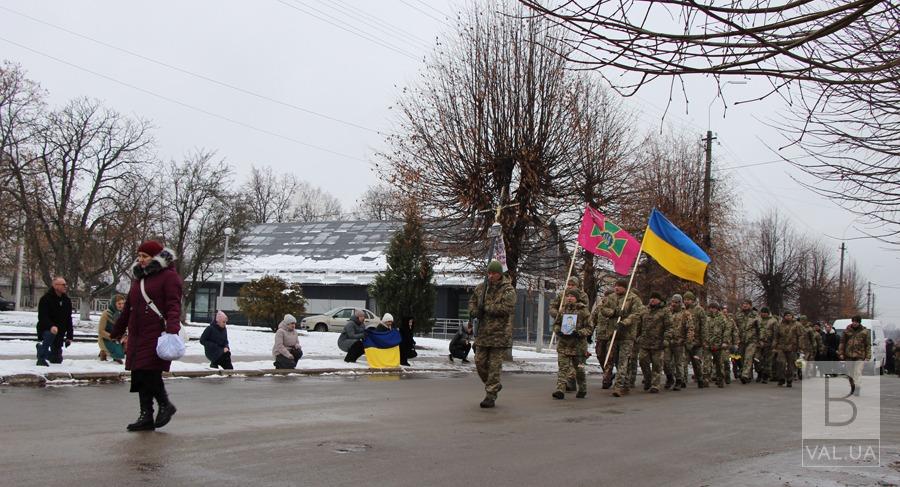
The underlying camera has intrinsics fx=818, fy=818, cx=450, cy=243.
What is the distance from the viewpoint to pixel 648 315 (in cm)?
1585

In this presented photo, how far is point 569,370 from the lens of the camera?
13.2 metres

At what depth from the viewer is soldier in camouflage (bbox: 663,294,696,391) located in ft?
56.0

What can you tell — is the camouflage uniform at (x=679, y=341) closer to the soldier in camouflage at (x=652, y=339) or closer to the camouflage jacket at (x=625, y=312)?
the soldier in camouflage at (x=652, y=339)

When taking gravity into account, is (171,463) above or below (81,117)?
below

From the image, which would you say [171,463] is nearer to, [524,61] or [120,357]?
[120,357]

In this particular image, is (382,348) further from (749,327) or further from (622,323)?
(749,327)

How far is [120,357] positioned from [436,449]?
31.8 feet

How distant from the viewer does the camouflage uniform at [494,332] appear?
1112 cm

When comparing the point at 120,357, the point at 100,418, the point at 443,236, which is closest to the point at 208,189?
the point at 443,236

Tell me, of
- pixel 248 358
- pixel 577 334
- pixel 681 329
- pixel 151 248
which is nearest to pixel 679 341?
pixel 681 329

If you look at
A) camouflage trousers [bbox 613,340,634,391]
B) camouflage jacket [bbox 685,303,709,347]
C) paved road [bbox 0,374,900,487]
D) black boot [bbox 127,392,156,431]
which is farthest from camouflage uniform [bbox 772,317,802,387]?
black boot [bbox 127,392,156,431]

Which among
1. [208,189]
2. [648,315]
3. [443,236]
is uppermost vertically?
[208,189]

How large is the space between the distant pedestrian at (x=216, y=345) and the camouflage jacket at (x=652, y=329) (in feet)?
25.9

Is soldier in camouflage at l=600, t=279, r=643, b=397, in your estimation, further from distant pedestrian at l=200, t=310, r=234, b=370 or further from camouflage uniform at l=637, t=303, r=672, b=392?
distant pedestrian at l=200, t=310, r=234, b=370
